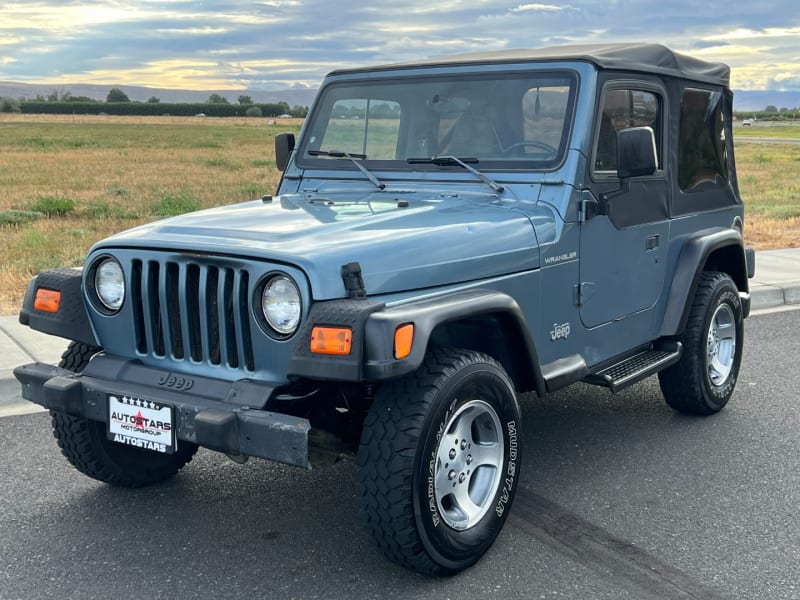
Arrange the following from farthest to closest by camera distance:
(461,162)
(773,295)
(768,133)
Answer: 1. (768,133)
2. (773,295)
3. (461,162)

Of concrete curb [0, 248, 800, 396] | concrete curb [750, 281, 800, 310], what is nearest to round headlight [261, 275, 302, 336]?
concrete curb [0, 248, 800, 396]

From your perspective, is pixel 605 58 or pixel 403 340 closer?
pixel 403 340

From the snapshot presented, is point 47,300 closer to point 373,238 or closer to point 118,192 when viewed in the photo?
point 373,238

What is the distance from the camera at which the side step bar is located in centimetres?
446

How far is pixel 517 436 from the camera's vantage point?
144 inches

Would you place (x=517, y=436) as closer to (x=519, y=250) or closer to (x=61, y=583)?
(x=519, y=250)

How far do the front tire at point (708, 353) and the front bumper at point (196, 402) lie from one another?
2.82 metres

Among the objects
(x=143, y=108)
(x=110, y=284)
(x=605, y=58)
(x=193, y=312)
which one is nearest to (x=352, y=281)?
(x=193, y=312)

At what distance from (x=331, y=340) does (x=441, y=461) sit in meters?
0.72

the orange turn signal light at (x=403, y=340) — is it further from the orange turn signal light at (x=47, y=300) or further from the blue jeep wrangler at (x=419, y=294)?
the orange turn signal light at (x=47, y=300)

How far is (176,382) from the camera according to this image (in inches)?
135

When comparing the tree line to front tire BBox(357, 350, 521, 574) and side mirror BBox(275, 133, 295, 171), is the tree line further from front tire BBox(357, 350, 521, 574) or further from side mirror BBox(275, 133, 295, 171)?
front tire BBox(357, 350, 521, 574)

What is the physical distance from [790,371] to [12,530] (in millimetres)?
5067

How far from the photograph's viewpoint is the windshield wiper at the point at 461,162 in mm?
4289
